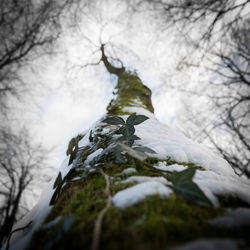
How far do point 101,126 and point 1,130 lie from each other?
20.3ft

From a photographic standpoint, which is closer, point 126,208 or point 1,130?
point 126,208

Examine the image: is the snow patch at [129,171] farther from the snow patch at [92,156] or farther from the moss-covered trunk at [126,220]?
the snow patch at [92,156]

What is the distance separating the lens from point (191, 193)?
0.47m

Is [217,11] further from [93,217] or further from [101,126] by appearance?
[93,217]

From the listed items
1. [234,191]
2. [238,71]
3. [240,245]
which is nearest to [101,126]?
[234,191]

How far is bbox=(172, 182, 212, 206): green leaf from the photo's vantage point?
17.9 inches

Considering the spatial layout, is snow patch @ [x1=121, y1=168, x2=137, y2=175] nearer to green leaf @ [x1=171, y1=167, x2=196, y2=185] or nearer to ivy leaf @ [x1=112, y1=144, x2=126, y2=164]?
ivy leaf @ [x1=112, y1=144, x2=126, y2=164]

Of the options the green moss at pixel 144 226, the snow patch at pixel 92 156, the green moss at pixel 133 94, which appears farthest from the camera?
the green moss at pixel 133 94

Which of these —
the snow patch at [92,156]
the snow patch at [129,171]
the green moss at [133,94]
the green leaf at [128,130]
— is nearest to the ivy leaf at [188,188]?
the snow patch at [129,171]

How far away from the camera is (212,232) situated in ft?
1.09

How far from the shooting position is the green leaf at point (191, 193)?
455 millimetres

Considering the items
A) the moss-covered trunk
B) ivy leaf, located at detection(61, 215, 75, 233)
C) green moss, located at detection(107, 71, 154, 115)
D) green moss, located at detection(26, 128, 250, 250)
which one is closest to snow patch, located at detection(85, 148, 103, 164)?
the moss-covered trunk

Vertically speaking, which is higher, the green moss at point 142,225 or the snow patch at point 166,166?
the snow patch at point 166,166

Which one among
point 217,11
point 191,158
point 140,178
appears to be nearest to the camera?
point 140,178
